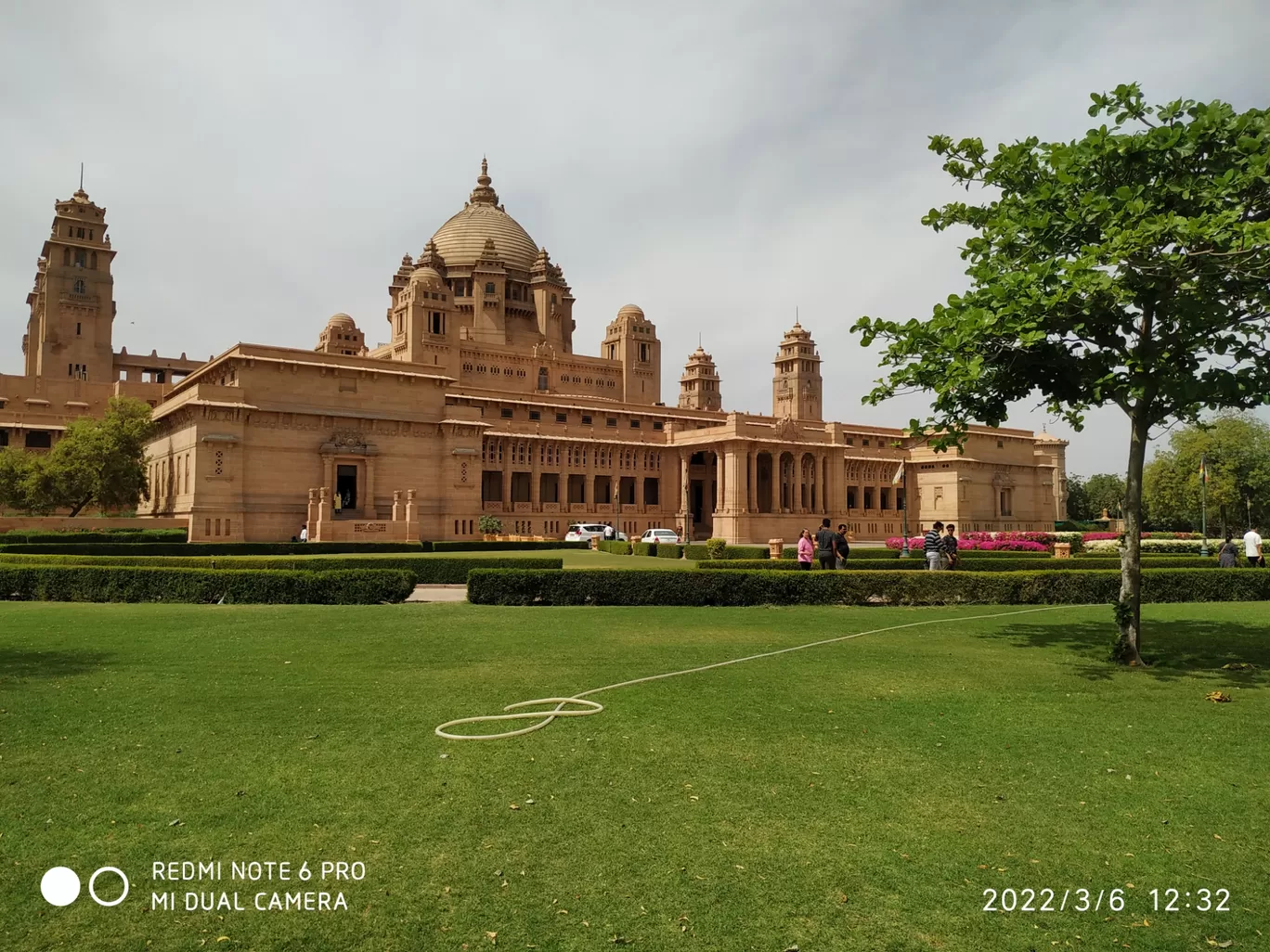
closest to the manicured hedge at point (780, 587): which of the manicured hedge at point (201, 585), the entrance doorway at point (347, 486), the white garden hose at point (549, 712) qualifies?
the manicured hedge at point (201, 585)

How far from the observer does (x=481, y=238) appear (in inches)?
3428

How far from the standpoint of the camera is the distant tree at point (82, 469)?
44.6 m

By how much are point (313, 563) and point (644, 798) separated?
20119 millimetres

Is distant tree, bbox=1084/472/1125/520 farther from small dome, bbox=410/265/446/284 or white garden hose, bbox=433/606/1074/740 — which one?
white garden hose, bbox=433/606/1074/740

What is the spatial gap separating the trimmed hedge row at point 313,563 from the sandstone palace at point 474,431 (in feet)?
58.7

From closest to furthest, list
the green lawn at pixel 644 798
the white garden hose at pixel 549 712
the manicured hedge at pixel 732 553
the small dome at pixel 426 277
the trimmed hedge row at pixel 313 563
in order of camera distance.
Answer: the green lawn at pixel 644 798, the white garden hose at pixel 549 712, the trimmed hedge row at pixel 313 563, the manicured hedge at pixel 732 553, the small dome at pixel 426 277

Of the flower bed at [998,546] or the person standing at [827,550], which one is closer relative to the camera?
the person standing at [827,550]

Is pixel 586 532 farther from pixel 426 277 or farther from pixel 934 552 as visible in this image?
pixel 934 552

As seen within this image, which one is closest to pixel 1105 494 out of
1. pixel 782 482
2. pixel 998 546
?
pixel 782 482

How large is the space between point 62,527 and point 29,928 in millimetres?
44799

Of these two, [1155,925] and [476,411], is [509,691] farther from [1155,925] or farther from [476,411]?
[476,411]

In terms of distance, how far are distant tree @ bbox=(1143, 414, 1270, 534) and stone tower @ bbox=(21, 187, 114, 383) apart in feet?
296
